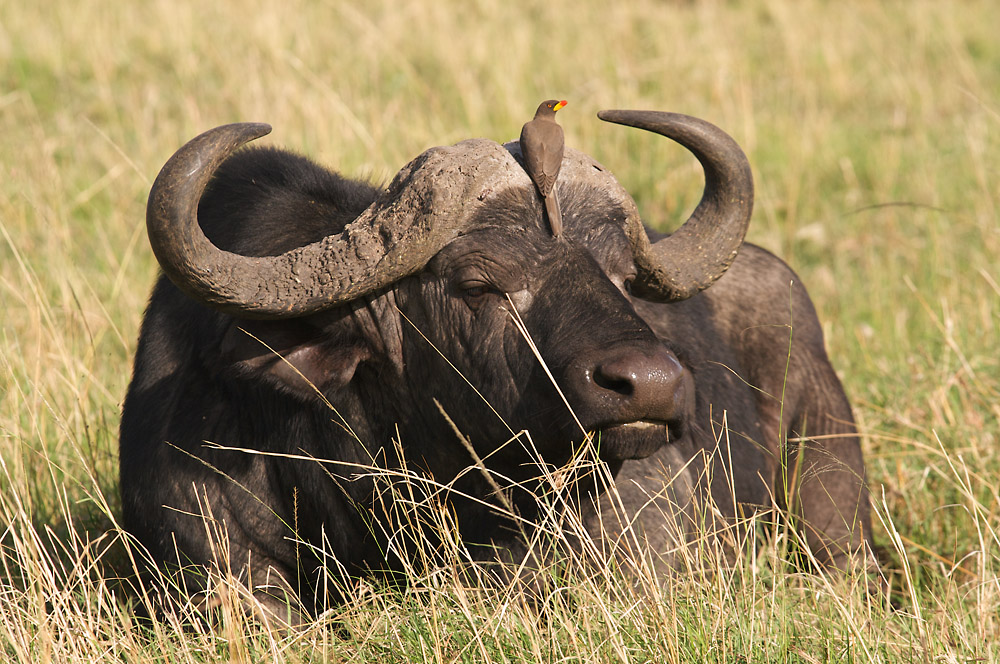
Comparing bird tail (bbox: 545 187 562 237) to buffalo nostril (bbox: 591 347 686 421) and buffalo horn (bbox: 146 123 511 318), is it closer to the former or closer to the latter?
buffalo horn (bbox: 146 123 511 318)

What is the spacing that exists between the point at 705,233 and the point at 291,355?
1552mm

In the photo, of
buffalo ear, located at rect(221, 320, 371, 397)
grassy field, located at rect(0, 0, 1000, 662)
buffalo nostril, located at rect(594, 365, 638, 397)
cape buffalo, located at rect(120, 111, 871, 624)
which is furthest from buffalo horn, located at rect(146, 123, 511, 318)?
grassy field, located at rect(0, 0, 1000, 662)

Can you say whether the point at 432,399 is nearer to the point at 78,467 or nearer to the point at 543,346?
the point at 543,346

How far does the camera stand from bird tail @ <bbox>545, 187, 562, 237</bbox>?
12.2 feet

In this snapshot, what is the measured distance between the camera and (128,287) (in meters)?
6.88

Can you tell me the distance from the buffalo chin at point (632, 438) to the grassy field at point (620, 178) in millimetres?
422

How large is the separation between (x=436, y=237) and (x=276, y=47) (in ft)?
22.0

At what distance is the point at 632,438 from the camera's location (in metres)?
3.36

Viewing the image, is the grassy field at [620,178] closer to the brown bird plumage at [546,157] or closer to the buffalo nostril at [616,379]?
the buffalo nostril at [616,379]

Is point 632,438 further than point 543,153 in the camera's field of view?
No

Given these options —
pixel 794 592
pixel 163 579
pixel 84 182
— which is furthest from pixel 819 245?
pixel 163 579

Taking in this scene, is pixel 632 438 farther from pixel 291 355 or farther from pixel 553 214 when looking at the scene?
pixel 291 355

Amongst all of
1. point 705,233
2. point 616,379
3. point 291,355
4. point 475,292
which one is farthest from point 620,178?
point 616,379

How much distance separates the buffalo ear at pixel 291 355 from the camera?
378 cm
